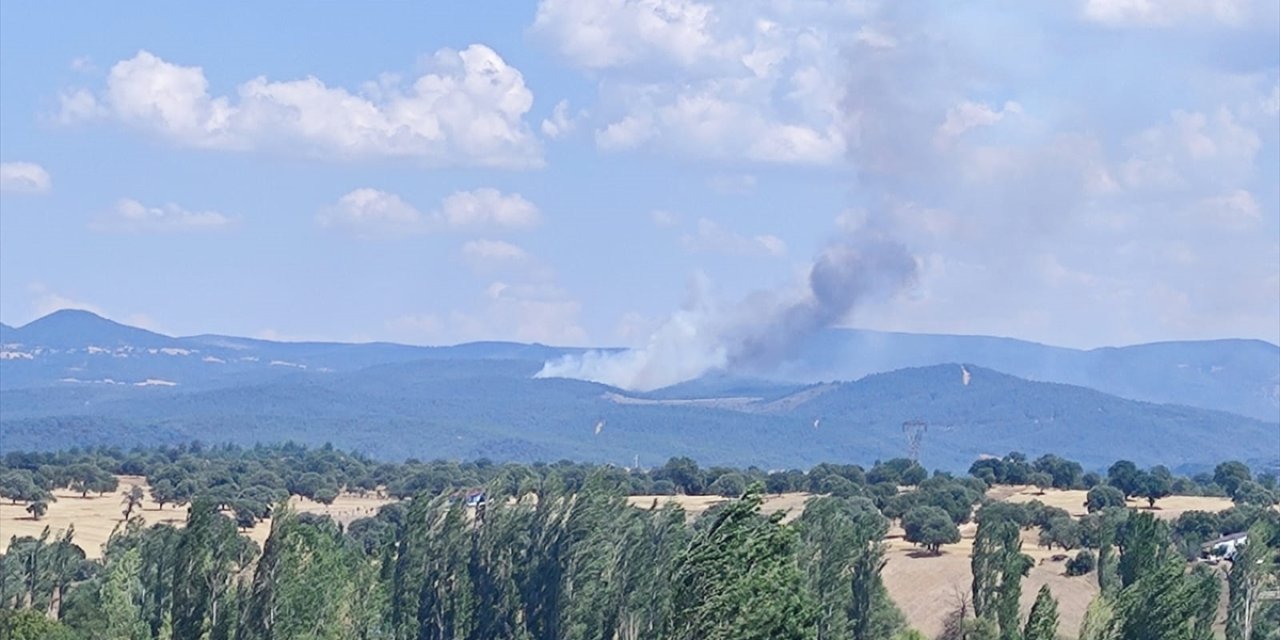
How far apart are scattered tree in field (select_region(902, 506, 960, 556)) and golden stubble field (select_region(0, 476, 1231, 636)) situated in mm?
637

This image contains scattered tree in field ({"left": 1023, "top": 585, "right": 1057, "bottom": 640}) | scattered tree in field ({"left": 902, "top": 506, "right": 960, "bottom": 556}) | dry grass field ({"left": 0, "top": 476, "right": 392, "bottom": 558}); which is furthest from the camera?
dry grass field ({"left": 0, "top": 476, "right": 392, "bottom": 558})

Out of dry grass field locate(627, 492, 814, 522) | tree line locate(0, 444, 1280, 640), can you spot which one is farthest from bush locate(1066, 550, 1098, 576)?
dry grass field locate(627, 492, 814, 522)

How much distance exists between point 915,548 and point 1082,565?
16.7m

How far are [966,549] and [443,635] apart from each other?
5426cm

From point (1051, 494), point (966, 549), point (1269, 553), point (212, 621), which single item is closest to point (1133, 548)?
point (1269, 553)

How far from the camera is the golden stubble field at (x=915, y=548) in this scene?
12225 centimetres

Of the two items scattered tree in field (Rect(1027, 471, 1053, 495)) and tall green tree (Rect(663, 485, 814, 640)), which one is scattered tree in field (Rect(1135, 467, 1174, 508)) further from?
tall green tree (Rect(663, 485, 814, 640))

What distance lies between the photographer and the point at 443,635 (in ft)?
307

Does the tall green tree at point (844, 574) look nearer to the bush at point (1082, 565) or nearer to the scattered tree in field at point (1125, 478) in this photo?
the bush at point (1082, 565)

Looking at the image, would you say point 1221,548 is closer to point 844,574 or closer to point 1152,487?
point 1152,487

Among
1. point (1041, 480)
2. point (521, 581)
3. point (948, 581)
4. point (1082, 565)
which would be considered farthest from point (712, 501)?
point (521, 581)

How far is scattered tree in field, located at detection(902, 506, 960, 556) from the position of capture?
141625mm

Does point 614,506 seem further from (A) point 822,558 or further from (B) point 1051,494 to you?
(B) point 1051,494

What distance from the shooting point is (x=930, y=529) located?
142 m
